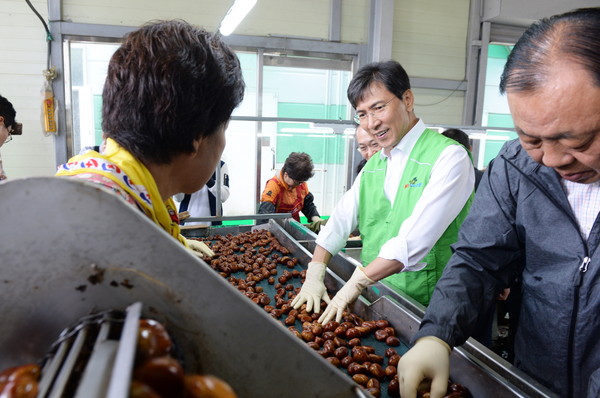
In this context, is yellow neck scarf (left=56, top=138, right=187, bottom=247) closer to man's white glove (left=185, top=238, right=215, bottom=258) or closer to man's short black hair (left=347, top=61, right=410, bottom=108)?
man's short black hair (left=347, top=61, right=410, bottom=108)

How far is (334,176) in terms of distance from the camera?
7430 millimetres

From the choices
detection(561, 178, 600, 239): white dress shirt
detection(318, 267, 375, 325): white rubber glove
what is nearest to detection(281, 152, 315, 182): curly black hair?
detection(318, 267, 375, 325): white rubber glove

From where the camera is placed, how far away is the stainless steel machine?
1.73 ft

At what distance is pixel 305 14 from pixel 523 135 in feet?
20.2

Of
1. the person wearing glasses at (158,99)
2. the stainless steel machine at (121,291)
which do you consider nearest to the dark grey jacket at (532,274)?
the stainless steel machine at (121,291)

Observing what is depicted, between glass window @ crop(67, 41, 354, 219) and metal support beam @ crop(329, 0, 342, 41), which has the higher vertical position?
metal support beam @ crop(329, 0, 342, 41)

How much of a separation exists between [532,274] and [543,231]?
178mm

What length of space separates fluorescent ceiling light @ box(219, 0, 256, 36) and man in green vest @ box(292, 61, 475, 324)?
2298 mm

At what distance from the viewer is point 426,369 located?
128 cm

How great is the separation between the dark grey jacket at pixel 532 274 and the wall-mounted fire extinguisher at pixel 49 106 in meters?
5.84

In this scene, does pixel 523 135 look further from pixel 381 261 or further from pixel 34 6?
pixel 34 6

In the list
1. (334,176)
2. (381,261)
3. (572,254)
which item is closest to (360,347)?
(381,261)

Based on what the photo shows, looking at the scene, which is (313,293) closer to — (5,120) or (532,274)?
(532,274)

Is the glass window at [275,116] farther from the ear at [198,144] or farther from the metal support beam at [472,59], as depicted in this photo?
the ear at [198,144]
